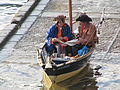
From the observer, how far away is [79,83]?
13.9 meters

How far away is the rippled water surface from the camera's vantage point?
73.8ft

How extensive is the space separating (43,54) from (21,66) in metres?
1.47

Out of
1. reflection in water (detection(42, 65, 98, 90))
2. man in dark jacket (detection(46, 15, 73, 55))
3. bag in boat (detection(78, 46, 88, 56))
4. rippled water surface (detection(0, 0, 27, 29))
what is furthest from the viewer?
rippled water surface (detection(0, 0, 27, 29))

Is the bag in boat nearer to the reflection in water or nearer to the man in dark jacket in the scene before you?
the man in dark jacket

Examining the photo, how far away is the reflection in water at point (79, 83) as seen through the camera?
534 inches

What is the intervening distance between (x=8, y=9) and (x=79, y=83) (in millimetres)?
11336

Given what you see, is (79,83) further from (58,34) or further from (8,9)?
(8,9)

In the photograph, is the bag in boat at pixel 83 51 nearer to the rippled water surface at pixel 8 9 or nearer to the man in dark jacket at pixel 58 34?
the man in dark jacket at pixel 58 34

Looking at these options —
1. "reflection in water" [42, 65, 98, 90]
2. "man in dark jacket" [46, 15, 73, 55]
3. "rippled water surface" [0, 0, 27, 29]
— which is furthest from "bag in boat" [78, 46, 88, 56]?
"rippled water surface" [0, 0, 27, 29]

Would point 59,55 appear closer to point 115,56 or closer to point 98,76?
point 98,76

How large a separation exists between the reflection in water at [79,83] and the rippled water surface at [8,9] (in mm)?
8295

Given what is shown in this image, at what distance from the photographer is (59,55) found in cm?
1391

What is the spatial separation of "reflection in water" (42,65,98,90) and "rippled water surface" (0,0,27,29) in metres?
8.30

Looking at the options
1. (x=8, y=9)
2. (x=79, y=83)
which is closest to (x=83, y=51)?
(x=79, y=83)
